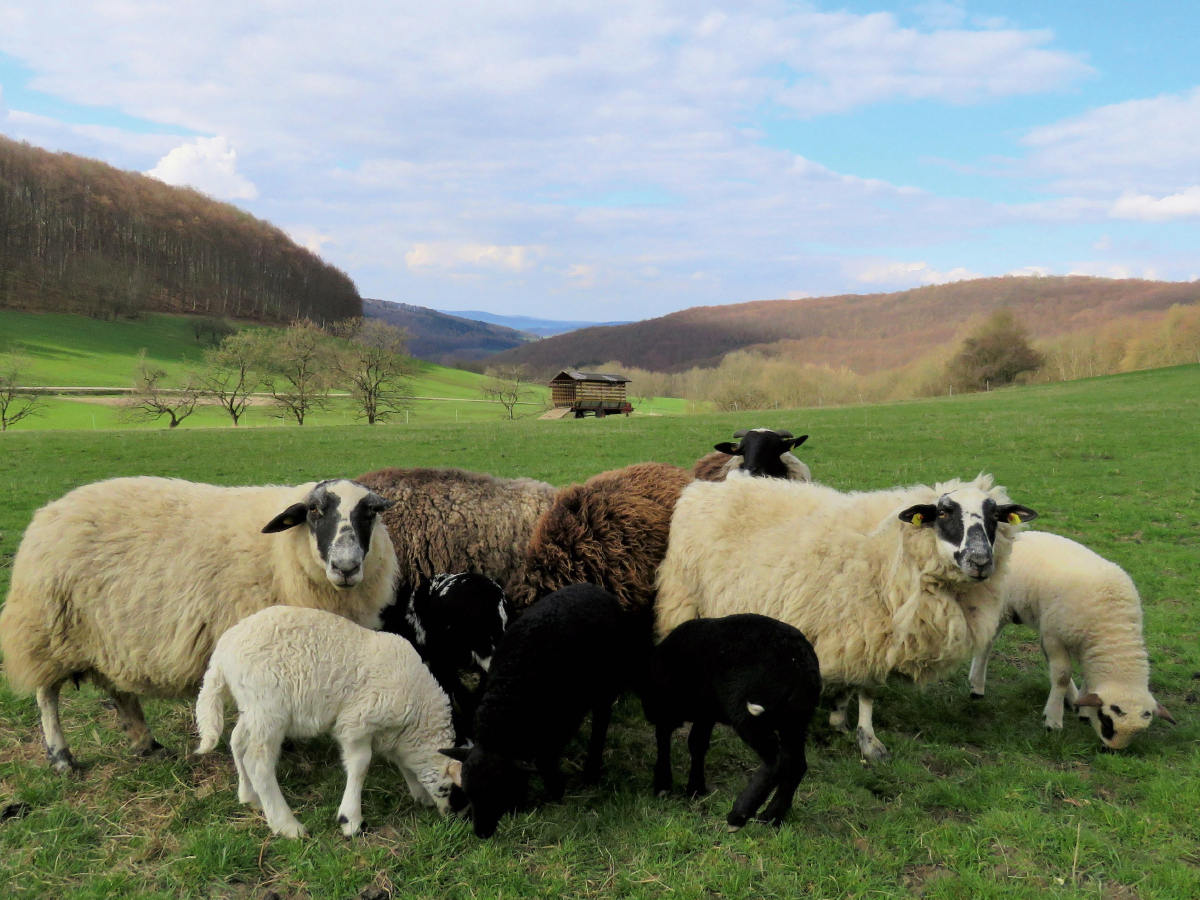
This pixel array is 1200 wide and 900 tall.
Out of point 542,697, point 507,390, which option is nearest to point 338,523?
point 542,697

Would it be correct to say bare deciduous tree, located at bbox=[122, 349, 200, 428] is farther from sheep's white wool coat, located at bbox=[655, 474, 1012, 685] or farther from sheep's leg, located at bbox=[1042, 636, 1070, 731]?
sheep's leg, located at bbox=[1042, 636, 1070, 731]

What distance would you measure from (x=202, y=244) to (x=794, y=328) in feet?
418

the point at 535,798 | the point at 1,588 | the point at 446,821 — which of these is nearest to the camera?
the point at 446,821

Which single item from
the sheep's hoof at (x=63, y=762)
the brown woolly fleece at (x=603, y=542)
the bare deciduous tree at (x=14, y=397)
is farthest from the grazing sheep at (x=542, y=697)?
the bare deciduous tree at (x=14, y=397)

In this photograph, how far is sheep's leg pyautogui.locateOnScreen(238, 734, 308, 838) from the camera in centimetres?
370

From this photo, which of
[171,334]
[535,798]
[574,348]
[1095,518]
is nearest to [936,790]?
[535,798]

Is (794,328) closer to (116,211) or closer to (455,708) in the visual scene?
(116,211)


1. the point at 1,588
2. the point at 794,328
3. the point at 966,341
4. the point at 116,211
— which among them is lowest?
the point at 1,588

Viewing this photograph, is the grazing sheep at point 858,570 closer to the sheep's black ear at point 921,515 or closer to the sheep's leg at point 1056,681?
the sheep's black ear at point 921,515

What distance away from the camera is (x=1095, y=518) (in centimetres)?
1305

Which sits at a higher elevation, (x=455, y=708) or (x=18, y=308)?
(x=18, y=308)

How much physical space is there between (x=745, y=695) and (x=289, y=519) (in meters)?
3.18

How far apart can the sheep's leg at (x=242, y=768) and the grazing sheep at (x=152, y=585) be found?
948 mm

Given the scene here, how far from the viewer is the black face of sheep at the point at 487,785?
3785 mm
